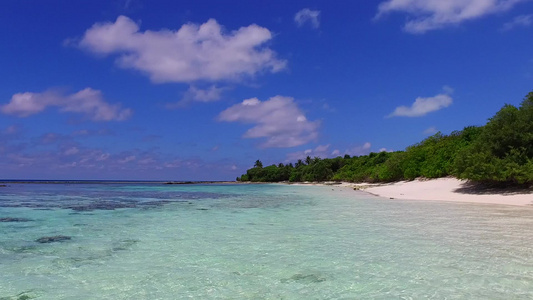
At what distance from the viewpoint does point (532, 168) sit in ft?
78.7

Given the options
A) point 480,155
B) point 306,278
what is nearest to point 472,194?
point 480,155

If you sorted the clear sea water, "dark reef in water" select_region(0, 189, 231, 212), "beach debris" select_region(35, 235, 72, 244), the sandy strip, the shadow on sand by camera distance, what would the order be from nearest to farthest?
1. the clear sea water
2. "beach debris" select_region(35, 235, 72, 244)
3. the sandy strip
4. "dark reef in water" select_region(0, 189, 231, 212)
5. the shadow on sand

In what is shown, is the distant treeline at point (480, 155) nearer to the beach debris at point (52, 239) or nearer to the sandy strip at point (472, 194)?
the sandy strip at point (472, 194)

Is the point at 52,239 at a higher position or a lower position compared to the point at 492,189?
lower

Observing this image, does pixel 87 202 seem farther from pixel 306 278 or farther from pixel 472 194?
pixel 472 194

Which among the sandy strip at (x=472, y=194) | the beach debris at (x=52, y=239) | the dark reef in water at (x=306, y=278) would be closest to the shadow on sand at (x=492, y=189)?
the sandy strip at (x=472, y=194)

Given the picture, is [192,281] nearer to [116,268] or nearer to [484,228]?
[116,268]

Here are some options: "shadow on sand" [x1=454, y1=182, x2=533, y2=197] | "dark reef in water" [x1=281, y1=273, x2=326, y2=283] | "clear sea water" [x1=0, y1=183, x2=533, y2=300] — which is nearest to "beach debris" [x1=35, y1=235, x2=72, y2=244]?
"clear sea water" [x1=0, y1=183, x2=533, y2=300]

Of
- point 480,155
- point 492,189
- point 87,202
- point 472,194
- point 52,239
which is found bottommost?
point 87,202

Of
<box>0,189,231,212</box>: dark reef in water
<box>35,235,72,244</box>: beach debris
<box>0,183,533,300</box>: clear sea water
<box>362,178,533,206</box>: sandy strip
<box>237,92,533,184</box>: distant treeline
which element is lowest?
<box>0,189,231,212</box>: dark reef in water

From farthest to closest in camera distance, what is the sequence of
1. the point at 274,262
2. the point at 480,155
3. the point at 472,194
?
1. the point at 472,194
2. the point at 480,155
3. the point at 274,262

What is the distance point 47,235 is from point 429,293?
11419 mm

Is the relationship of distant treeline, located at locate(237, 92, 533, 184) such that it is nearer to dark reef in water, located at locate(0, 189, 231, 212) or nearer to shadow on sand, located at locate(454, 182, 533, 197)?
shadow on sand, located at locate(454, 182, 533, 197)

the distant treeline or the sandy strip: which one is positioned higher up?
the distant treeline
